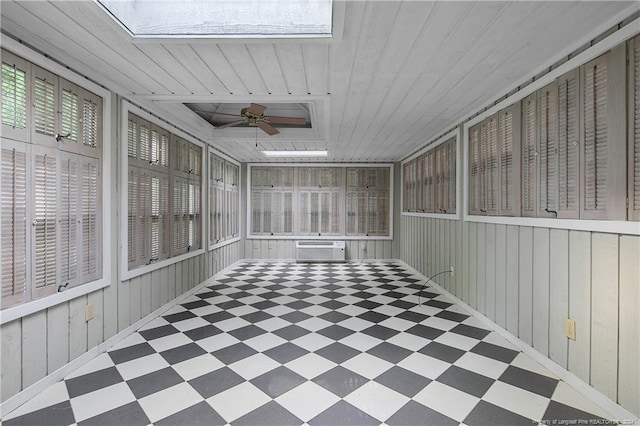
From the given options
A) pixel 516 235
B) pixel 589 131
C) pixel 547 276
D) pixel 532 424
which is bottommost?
pixel 532 424

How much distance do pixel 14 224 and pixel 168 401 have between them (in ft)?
5.16

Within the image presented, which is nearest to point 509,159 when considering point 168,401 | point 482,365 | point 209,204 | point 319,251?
point 482,365

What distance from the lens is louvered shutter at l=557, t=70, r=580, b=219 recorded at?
221 cm

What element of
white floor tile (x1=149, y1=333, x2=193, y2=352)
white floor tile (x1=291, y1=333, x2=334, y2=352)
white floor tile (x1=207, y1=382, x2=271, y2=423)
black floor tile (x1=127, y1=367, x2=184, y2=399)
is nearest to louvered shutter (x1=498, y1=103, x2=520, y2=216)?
white floor tile (x1=291, y1=333, x2=334, y2=352)

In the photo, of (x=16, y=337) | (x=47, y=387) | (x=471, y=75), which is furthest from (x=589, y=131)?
(x=47, y=387)

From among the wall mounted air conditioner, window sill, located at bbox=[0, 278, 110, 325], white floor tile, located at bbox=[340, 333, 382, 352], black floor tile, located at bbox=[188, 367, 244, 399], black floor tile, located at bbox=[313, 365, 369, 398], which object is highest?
window sill, located at bbox=[0, 278, 110, 325]

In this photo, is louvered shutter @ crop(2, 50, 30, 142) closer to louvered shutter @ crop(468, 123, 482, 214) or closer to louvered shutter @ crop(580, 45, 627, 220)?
louvered shutter @ crop(580, 45, 627, 220)

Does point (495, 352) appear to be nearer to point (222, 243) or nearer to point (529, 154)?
point (529, 154)

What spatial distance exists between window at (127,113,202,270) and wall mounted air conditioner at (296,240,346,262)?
9.65 ft

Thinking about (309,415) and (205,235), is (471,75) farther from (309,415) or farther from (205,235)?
(205,235)

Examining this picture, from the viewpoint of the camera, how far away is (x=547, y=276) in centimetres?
251

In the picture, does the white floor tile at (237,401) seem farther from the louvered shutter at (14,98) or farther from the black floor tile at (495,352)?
the louvered shutter at (14,98)

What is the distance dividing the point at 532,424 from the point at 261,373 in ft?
6.09

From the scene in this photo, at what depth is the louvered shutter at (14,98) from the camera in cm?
193
